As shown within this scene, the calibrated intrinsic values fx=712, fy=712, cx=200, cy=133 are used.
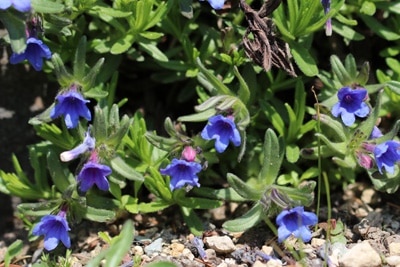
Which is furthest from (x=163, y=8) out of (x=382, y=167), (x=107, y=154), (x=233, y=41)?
(x=382, y=167)

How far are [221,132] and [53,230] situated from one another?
3.83 ft

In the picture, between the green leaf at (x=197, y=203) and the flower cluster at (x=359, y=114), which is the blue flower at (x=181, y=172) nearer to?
the green leaf at (x=197, y=203)

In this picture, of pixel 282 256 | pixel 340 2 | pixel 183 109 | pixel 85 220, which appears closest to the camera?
pixel 282 256

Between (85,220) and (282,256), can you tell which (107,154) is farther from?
(282,256)

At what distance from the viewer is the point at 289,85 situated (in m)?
4.97

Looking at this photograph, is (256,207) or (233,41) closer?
(256,207)

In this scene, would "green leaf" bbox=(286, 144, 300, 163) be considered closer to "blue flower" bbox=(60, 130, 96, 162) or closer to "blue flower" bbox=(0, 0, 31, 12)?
"blue flower" bbox=(60, 130, 96, 162)

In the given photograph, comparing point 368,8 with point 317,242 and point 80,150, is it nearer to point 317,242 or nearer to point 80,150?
point 317,242

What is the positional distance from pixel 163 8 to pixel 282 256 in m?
1.73

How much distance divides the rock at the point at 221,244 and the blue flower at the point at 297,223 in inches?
16.1

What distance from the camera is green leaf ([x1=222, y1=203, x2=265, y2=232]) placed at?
4.26 m

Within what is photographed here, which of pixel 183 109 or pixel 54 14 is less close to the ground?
pixel 54 14

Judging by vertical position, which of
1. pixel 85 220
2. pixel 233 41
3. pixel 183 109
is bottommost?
pixel 85 220

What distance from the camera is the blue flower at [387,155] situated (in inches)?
165
